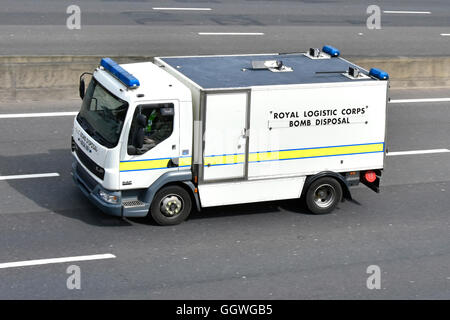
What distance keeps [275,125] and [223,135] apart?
2.78 ft

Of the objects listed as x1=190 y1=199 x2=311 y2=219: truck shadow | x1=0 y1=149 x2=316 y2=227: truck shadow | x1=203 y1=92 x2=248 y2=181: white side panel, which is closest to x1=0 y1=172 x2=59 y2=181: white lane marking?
x1=0 y1=149 x2=316 y2=227: truck shadow

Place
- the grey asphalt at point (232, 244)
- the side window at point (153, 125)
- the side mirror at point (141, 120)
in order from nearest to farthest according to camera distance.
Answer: the grey asphalt at point (232, 244) → the side mirror at point (141, 120) → the side window at point (153, 125)

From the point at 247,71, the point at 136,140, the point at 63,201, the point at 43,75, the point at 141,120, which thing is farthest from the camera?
the point at 43,75

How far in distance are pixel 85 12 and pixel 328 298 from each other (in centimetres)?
1564

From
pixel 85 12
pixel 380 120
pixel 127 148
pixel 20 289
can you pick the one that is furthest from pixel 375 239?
pixel 85 12

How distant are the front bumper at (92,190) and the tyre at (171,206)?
58cm

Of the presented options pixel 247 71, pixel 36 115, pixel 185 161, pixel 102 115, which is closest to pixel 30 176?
pixel 102 115

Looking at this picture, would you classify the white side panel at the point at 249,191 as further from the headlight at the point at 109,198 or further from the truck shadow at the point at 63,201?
the headlight at the point at 109,198

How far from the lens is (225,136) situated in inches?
500

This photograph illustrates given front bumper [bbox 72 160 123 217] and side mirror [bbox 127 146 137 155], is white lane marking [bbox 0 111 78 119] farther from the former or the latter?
side mirror [bbox 127 146 137 155]

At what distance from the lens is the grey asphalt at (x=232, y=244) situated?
11367 millimetres

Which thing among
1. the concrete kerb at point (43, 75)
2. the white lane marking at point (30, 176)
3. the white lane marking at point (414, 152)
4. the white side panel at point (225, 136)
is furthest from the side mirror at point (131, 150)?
the concrete kerb at point (43, 75)

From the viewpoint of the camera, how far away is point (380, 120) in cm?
1360

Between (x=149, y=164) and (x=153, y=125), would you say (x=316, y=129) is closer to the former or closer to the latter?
(x=153, y=125)
